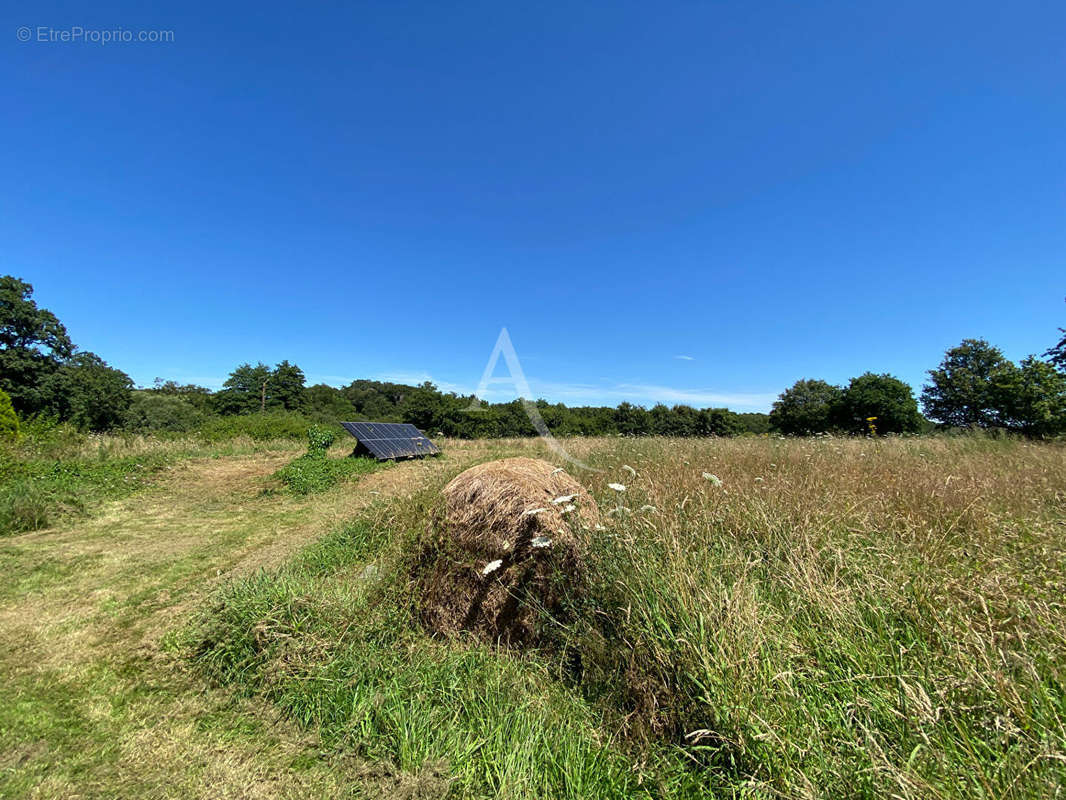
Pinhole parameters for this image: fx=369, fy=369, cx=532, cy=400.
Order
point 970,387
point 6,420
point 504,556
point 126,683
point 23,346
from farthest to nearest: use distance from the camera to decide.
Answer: point 23,346 → point 970,387 → point 6,420 → point 504,556 → point 126,683

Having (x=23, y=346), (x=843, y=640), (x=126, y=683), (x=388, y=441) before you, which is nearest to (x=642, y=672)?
(x=843, y=640)

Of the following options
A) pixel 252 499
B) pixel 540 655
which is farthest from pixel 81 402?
pixel 540 655

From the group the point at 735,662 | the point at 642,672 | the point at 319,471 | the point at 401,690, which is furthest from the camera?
the point at 319,471


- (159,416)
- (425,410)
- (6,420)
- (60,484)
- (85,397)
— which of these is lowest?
(60,484)

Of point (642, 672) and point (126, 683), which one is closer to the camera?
point (642, 672)

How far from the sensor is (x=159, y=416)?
37.9 m

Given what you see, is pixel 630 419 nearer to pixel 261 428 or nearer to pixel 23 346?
pixel 261 428

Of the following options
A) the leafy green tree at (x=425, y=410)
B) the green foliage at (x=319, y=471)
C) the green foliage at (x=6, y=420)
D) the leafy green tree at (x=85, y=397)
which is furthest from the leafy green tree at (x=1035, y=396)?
the leafy green tree at (x=85, y=397)

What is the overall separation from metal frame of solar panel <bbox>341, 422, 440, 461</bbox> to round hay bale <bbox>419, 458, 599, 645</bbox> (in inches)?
381

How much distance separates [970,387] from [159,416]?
71.6 metres

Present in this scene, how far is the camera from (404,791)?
1807 mm

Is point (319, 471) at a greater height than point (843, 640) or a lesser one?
lesser

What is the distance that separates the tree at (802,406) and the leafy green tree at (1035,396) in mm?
15622

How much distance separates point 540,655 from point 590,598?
2.02 feet
